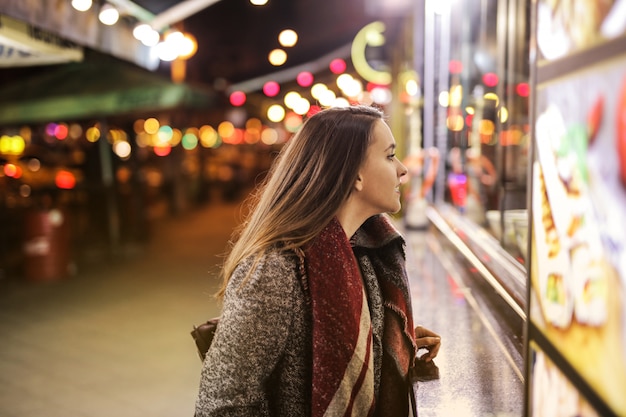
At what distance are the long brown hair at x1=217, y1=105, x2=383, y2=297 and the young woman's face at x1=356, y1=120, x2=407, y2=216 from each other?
29 mm

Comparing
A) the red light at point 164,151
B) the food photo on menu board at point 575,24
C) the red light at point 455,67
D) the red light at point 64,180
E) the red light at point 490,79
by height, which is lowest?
the food photo on menu board at point 575,24

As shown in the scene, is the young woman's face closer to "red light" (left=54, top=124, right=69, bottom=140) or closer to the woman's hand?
the woman's hand

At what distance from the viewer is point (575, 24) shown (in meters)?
1.14

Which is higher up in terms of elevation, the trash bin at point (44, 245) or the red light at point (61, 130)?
the red light at point (61, 130)

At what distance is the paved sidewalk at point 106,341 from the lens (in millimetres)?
4820

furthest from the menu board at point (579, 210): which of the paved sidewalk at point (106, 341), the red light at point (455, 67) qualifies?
the red light at point (455, 67)

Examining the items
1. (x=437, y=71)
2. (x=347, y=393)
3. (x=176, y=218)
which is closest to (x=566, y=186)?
(x=347, y=393)

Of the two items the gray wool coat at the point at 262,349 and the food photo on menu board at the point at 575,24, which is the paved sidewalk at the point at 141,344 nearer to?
the gray wool coat at the point at 262,349

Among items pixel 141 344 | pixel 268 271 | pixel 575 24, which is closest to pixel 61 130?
pixel 141 344

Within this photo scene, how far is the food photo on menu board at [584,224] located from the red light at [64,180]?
1278 cm

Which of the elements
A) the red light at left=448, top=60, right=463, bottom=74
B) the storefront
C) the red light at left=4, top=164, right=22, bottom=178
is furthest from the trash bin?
the storefront

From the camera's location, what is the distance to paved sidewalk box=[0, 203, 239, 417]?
190 inches

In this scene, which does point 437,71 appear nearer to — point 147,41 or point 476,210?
point 476,210

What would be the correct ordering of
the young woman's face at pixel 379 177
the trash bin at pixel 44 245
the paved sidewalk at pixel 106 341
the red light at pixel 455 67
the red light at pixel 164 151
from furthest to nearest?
the red light at pixel 164 151 < the trash bin at pixel 44 245 < the red light at pixel 455 67 < the paved sidewalk at pixel 106 341 < the young woman's face at pixel 379 177
